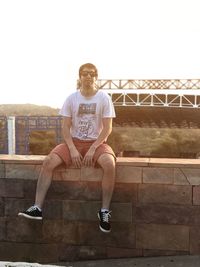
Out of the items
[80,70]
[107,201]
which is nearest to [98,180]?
[107,201]

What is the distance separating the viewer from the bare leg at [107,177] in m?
4.66

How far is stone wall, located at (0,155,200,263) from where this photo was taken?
482 centimetres

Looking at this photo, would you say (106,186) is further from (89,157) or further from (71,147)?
(71,147)

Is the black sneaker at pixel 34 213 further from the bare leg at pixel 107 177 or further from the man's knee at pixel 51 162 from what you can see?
the bare leg at pixel 107 177

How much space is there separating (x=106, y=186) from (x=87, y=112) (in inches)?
32.9

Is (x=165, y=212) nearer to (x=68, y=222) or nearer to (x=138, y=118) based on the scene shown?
(x=68, y=222)

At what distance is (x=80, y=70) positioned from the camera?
4.86 metres

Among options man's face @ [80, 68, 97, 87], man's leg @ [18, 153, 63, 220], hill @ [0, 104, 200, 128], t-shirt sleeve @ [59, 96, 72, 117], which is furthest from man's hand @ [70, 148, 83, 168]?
hill @ [0, 104, 200, 128]

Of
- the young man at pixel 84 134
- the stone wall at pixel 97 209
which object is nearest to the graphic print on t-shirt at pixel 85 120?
the young man at pixel 84 134

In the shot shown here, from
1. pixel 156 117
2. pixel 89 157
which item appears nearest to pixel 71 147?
pixel 89 157

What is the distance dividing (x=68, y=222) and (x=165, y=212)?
1.12 meters

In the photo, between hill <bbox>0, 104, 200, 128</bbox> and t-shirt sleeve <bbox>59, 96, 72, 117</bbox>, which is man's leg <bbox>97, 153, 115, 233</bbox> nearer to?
t-shirt sleeve <bbox>59, 96, 72, 117</bbox>

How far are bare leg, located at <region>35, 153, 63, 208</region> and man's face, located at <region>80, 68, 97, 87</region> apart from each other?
0.86 meters

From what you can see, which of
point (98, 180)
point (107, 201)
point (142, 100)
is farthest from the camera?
point (142, 100)
